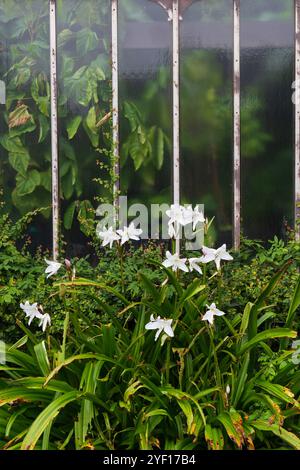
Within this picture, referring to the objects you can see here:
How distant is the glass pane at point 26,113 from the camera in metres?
4.00

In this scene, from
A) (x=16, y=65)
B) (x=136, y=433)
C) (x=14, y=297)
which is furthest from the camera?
(x=16, y=65)

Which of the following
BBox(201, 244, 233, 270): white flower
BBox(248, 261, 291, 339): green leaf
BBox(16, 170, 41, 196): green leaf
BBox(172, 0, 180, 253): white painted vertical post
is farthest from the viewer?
BBox(16, 170, 41, 196): green leaf

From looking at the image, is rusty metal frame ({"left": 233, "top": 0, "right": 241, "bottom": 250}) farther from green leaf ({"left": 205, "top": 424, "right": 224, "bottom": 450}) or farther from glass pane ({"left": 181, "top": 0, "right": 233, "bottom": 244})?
green leaf ({"left": 205, "top": 424, "right": 224, "bottom": 450})

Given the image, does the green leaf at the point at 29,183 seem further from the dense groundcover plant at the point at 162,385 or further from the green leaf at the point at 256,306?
the green leaf at the point at 256,306

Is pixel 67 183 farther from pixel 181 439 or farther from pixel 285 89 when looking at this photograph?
pixel 181 439

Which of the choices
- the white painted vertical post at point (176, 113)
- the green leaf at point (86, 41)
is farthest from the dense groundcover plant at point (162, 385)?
the green leaf at point (86, 41)

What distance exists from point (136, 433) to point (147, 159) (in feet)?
6.74

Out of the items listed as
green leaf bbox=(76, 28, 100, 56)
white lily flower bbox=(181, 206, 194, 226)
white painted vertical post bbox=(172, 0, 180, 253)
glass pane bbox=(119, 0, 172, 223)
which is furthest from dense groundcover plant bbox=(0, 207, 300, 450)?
green leaf bbox=(76, 28, 100, 56)

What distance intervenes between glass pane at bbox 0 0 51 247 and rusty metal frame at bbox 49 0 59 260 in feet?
0.13

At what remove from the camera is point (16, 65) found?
158 inches

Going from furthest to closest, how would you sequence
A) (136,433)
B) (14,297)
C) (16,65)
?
(16,65)
(14,297)
(136,433)

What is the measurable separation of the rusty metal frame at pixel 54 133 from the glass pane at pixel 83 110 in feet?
0.13

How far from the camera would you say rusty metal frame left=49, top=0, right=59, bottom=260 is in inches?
157
